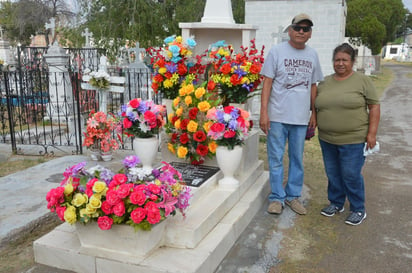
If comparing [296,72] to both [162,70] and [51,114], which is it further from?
[51,114]

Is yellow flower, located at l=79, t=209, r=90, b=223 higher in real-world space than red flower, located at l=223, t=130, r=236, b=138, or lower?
lower

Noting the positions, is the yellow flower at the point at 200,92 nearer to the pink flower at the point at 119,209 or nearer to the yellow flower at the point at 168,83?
the yellow flower at the point at 168,83

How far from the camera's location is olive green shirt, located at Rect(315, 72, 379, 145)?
3.32 metres

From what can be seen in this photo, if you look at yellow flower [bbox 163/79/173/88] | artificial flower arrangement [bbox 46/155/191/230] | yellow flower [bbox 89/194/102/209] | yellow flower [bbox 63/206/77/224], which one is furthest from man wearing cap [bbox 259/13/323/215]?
yellow flower [bbox 63/206/77/224]

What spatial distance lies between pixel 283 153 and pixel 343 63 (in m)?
1.00

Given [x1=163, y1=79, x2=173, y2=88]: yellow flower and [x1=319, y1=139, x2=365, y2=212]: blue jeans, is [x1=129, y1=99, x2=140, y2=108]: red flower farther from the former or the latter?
[x1=319, y1=139, x2=365, y2=212]: blue jeans

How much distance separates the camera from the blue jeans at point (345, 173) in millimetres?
3461

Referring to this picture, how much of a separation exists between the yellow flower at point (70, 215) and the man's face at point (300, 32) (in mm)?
2380

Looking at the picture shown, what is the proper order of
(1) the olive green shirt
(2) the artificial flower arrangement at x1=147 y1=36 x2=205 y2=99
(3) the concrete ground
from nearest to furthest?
(3) the concrete ground
(1) the olive green shirt
(2) the artificial flower arrangement at x1=147 y1=36 x2=205 y2=99

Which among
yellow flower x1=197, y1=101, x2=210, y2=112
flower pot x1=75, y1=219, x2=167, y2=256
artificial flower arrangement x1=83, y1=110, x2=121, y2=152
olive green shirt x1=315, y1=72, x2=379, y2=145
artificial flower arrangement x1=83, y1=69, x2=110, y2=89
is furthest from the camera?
artificial flower arrangement x1=83, y1=69, x2=110, y2=89

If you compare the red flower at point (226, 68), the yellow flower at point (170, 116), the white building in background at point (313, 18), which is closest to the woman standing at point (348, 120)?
the red flower at point (226, 68)

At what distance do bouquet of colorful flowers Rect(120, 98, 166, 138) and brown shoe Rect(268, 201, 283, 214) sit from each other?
140 centimetres

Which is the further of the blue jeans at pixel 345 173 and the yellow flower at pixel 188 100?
the yellow flower at pixel 188 100

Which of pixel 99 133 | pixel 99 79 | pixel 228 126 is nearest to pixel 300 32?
pixel 228 126
